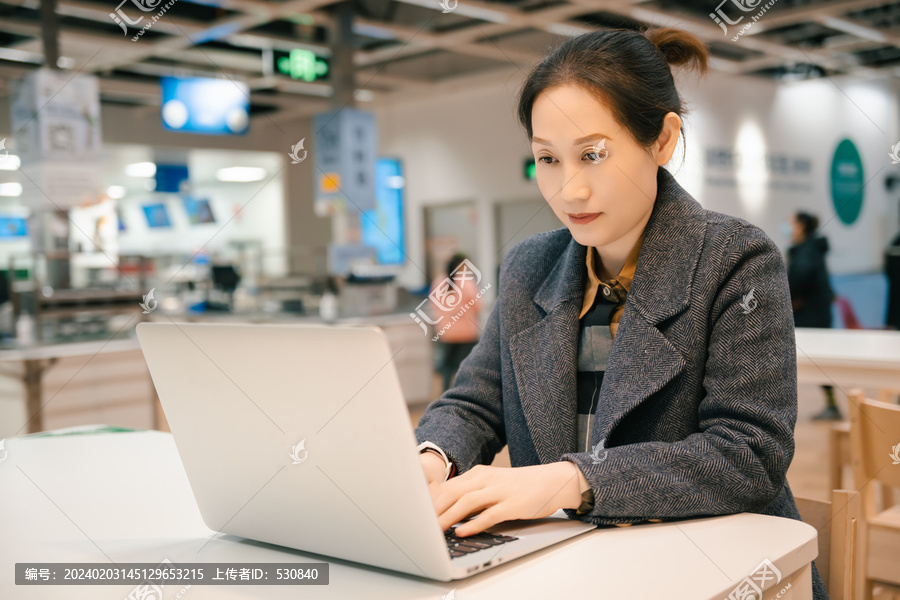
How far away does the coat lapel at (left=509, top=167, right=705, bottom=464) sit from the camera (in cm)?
115

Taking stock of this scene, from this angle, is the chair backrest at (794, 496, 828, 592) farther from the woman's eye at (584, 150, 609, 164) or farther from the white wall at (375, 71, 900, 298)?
the white wall at (375, 71, 900, 298)

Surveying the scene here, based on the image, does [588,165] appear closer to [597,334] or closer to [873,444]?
[597,334]

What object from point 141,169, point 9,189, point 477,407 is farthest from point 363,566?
point 141,169

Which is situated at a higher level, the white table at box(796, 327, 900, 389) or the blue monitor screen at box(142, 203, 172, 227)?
the blue monitor screen at box(142, 203, 172, 227)

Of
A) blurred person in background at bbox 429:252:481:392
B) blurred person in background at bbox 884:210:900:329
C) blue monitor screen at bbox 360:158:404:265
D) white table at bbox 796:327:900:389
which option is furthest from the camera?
blue monitor screen at bbox 360:158:404:265

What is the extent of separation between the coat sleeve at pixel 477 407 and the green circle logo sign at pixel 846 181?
1198cm

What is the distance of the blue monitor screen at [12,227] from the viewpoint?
1373cm

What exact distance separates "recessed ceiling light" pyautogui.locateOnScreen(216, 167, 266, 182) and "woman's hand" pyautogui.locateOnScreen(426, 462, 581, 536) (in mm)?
15463

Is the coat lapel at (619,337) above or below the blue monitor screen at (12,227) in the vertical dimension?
below

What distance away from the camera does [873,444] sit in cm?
186

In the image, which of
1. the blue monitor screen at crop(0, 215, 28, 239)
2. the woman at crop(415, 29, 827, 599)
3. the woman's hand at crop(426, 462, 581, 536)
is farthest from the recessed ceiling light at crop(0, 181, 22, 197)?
the woman's hand at crop(426, 462, 581, 536)

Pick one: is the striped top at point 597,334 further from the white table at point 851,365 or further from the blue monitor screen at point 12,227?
the blue monitor screen at point 12,227

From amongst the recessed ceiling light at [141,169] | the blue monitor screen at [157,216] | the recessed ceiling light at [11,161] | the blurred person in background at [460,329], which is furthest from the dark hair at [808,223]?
the recessed ceiling light at [141,169]

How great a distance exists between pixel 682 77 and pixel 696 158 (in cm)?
857
